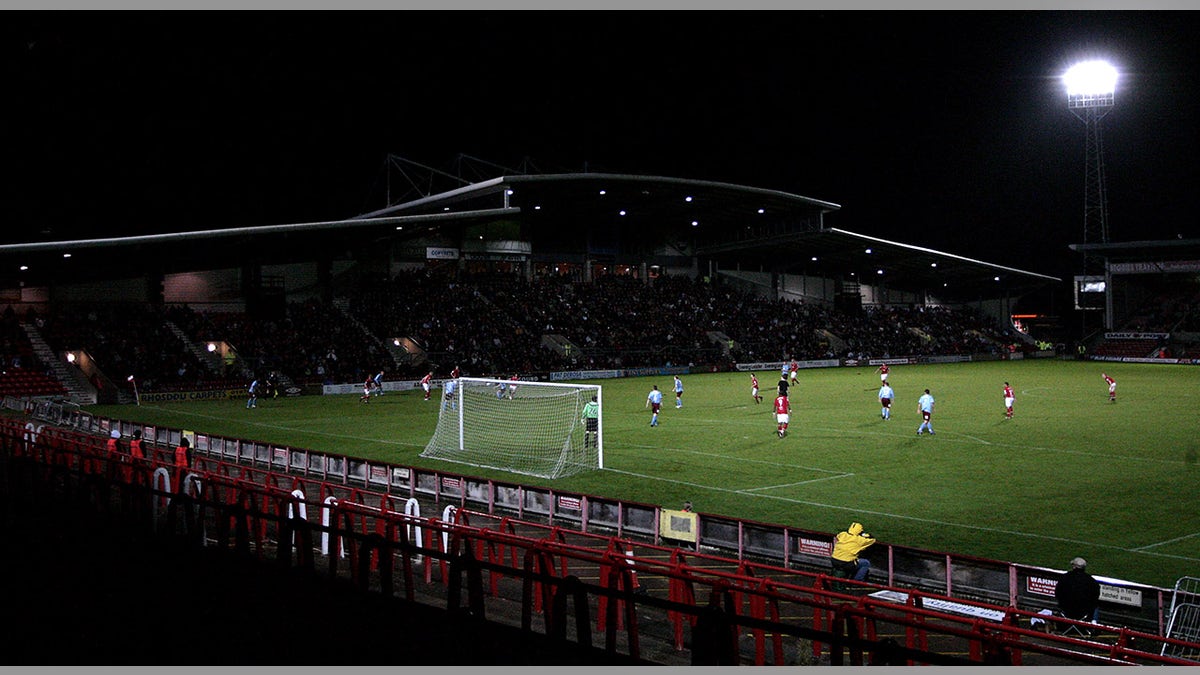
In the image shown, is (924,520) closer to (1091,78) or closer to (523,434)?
(523,434)

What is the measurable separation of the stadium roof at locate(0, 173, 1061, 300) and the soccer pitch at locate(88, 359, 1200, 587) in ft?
31.6

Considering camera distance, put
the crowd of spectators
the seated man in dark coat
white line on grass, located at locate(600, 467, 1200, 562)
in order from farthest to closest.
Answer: the crowd of spectators, white line on grass, located at locate(600, 467, 1200, 562), the seated man in dark coat

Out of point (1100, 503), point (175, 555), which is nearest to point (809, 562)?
point (1100, 503)

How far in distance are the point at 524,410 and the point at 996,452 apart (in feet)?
60.5

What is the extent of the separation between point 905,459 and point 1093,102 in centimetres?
6397

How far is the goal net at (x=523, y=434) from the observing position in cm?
2389

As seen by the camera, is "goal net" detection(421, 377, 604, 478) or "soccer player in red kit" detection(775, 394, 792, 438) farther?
"soccer player in red kit" detection(775, 394, 792, 438)

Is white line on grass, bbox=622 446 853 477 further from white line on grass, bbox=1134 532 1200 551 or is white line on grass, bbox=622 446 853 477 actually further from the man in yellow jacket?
the man in yellow jacket

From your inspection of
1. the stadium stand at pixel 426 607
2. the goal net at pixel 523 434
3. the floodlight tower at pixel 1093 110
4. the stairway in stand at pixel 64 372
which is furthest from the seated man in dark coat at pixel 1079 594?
the floodlight tower at pixel 1093 110

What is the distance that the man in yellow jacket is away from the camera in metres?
12.1

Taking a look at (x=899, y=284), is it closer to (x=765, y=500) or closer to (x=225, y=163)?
(x=225, y=163)

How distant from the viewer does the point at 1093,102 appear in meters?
72.8

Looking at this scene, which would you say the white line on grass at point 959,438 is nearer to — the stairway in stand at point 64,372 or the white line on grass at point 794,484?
the white line on grass at point 794,484

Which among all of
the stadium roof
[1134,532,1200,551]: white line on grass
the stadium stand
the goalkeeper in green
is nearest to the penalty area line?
the goalkeeper in green
